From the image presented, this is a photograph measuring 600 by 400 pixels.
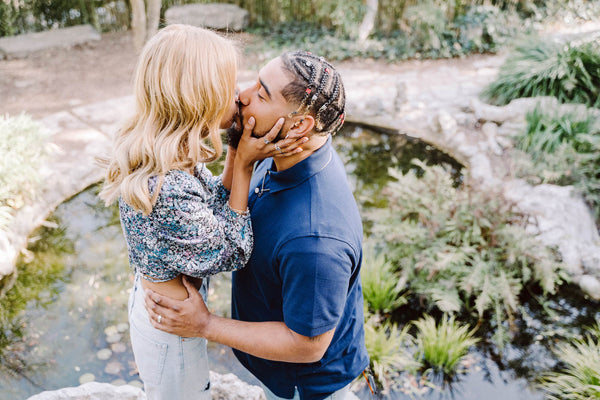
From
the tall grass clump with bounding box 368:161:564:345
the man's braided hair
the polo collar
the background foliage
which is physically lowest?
the tall grass clump with bounding box 368:161:564:345

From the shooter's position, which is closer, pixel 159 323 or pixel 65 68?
pixel 159 323

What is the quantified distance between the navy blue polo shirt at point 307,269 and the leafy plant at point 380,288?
1.84 meters

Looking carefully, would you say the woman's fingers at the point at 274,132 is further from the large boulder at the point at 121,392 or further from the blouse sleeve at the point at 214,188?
the large boulder at the point at 121,392

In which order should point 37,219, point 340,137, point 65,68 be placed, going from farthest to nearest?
point 65,68, point 340,137, point 37,219

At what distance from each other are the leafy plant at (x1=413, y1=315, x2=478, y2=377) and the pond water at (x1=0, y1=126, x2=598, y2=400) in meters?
0.15

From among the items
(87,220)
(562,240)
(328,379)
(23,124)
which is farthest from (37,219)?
(562,240)

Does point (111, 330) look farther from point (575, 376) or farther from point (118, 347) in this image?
point (575, 376)

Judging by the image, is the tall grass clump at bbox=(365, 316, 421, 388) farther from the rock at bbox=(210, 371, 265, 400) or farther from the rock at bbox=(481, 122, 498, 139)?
the rock at bbox=(481, 122, 498, 139)

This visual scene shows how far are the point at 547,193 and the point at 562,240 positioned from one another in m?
0.70

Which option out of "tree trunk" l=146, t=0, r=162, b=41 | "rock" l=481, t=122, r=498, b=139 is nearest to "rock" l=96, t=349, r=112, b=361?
"tree trunk" l=146, t=0, r=162, b=41

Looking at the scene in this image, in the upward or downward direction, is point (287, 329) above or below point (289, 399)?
above

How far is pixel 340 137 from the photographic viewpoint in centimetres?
667

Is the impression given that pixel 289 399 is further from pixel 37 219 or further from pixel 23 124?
pixel 23 124

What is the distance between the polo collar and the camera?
63.8 inches
